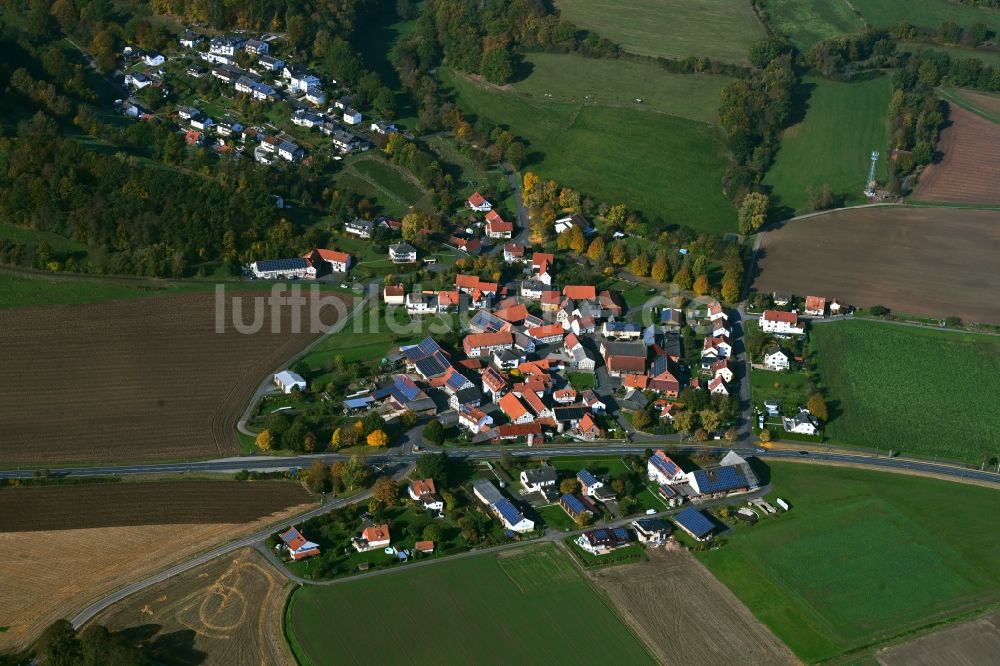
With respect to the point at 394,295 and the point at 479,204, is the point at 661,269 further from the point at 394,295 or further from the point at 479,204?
the point at 394,295

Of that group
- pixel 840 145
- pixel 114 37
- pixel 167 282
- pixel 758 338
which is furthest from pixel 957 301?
pixel 114 37

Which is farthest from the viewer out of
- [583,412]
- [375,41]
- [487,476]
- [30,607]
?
[375,41]

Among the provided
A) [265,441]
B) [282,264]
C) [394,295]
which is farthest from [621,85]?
[265,441]

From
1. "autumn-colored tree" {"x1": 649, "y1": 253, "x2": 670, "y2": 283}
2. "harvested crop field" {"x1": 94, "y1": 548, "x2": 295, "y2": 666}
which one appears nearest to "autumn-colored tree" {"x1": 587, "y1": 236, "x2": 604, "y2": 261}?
"autumn-colored tree" {"x1": 649, "y1": 253, "x2": 670, "y2": 283}

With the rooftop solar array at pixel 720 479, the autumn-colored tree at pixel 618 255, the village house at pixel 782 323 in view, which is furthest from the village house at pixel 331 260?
the rooftop solar array at pixel 720 479

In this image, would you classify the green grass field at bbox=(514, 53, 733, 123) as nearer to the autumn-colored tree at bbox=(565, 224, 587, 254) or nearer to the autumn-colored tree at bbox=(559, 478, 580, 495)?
the autumn-colored tree at bbox=(565, 224, 587, 254)

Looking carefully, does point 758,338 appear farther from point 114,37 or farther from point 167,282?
point 114,37
